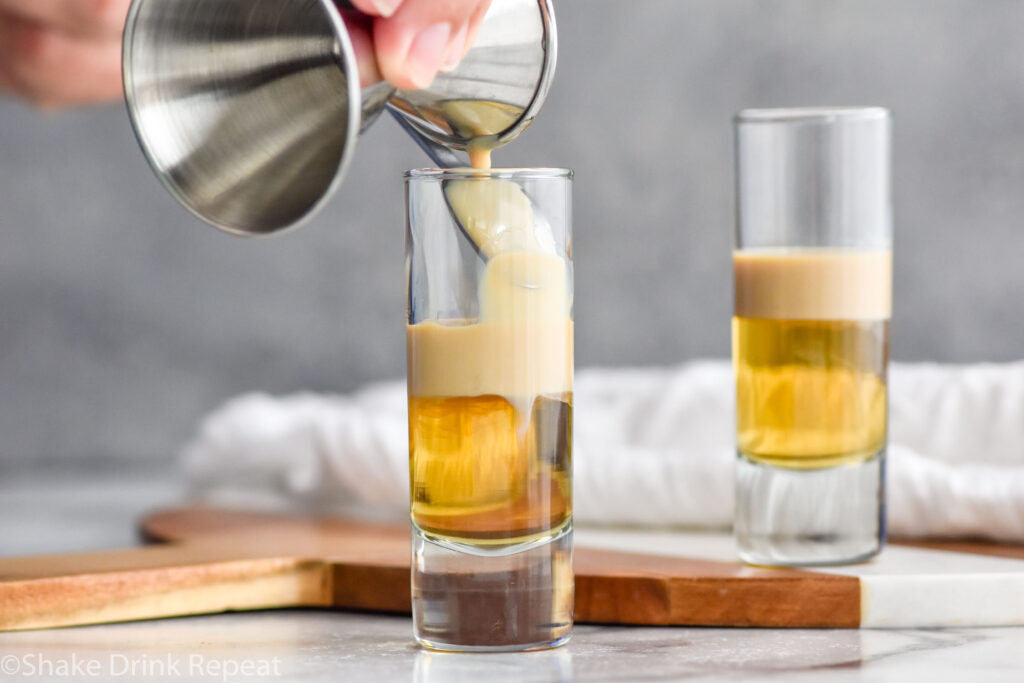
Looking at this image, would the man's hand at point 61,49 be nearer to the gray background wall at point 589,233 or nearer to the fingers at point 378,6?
the fingers at point 378,6

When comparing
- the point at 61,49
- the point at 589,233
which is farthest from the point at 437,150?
the point at 589,233

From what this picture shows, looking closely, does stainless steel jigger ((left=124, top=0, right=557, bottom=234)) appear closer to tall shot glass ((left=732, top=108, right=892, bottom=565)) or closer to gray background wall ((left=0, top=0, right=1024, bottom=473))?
tall shot glass ((left=732, top=108, right=892, bottom=565))

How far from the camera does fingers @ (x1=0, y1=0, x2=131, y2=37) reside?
1030 millimetres

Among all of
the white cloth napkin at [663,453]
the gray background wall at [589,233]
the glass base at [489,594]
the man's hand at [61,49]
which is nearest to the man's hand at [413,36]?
the glass base at [489,594]

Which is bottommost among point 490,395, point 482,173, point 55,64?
point 490,395

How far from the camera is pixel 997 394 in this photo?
106 cm

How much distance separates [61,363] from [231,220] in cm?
122

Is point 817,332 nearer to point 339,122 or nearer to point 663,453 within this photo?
point 663,453

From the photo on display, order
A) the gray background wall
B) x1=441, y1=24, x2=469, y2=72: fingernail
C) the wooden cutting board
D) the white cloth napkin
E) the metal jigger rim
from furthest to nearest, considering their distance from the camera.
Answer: the gray background wall
the white cloth napkin
the wooden cutting board
x1=441, y1=24, x2=469, y2=72: fingernail
the metal jigger rim

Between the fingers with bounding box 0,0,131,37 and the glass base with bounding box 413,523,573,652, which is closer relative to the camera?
the glass base with bounding box 413,523,573,652

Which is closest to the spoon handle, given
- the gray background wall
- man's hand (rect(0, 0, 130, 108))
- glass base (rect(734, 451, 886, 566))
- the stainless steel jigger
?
the stainless steel jigger

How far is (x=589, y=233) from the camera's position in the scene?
1750 millimetres

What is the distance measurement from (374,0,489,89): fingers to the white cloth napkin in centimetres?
48

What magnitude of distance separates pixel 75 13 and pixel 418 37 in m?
A: 0.50
